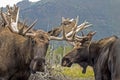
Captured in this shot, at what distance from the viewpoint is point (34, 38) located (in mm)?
13062

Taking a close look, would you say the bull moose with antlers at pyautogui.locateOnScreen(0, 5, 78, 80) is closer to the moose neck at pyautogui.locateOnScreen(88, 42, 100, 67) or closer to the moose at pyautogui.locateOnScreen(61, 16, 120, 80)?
the moose at pyautogui.locateOnScreen(61, 16, 120, 80)

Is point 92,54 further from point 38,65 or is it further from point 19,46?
point 38,65

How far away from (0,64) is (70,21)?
3375mm

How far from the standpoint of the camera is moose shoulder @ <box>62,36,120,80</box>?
14102 millimetres

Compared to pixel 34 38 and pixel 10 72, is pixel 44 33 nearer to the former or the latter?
pixel 34 38

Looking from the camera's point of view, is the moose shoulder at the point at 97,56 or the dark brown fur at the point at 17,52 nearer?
the dark brown fur at the point at 17,52

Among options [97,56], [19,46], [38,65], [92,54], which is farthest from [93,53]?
[38,65]

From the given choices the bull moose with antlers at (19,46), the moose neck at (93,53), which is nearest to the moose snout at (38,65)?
the bull moose with antlers at (19,46)

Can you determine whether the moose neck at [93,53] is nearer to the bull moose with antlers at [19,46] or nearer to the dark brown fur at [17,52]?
the bull moose with antlers at [19,46]

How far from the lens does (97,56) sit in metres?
16.2

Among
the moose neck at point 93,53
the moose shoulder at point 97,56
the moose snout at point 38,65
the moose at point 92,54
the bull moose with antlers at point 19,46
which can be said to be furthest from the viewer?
the moose neck at point 93,53

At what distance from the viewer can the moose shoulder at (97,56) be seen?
46.3 feet

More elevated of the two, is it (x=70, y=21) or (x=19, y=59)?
(x=70, y=21)

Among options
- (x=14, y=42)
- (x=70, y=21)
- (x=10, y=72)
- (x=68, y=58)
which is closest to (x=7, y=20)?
(x=14, y=42)
